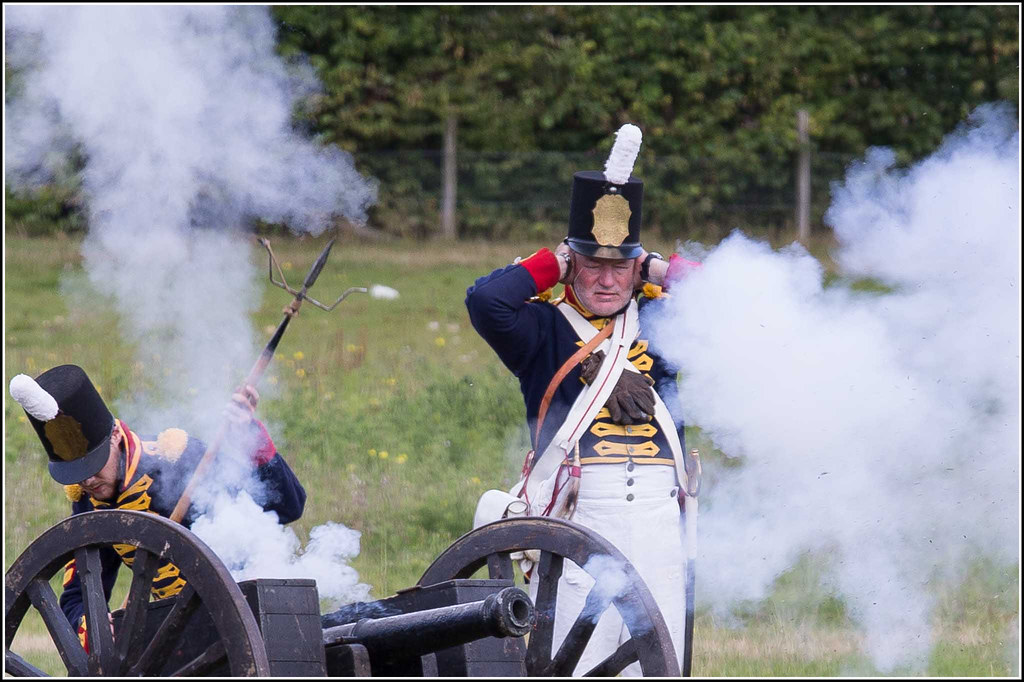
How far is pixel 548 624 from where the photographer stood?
194 inches

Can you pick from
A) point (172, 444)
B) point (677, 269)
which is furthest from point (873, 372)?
point (172, 444)

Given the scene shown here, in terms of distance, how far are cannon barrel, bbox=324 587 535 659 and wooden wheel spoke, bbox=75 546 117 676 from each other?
0.59 metres

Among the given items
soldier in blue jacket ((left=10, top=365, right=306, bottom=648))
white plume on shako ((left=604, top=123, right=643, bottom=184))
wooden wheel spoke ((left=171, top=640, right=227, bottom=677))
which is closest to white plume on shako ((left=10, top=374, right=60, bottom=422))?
soldier in blue jacket ((left=10, top=365, right=306, bottom=648))

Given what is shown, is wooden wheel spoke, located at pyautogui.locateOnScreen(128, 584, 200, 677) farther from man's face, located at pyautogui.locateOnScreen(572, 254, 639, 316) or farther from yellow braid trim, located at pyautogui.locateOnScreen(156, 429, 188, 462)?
man's face, located at pyautogui.locateOnScreen(572, 254, 639, 316)

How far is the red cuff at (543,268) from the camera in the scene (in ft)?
17.8

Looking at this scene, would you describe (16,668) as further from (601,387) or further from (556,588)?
(601,387)

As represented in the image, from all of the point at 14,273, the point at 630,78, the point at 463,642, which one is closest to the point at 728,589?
the point at 463,642

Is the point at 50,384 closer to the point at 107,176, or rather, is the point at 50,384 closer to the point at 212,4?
the point at 107,176

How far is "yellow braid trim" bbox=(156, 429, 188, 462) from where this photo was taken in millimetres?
5266

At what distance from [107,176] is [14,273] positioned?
21.3 ft

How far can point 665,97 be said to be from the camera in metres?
15.3

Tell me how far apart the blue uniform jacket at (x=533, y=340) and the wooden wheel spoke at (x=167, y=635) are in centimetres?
141

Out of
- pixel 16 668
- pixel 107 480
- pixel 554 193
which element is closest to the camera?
pixel 16 668

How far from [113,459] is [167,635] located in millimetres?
850
